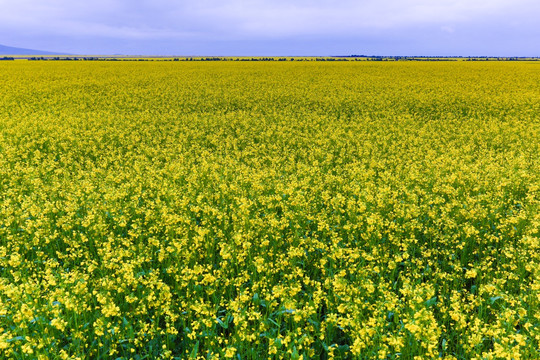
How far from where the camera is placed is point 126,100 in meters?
25.2

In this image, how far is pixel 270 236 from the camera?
6387 millimetres

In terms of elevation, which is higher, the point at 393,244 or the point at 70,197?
the point at 70,197

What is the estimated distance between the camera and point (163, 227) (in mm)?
6641

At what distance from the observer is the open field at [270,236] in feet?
12.7

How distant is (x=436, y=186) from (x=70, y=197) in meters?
9.17

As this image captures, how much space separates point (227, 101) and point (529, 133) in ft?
60.4

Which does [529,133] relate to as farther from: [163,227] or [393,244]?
[163,227]

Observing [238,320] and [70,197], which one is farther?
[70,197]

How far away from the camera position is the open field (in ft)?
12.7

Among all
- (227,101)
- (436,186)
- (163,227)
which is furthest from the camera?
(227,101)

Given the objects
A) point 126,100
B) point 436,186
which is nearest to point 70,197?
point 436,186

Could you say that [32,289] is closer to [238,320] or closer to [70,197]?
[238,320]

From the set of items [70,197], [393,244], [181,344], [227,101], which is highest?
[227,101]

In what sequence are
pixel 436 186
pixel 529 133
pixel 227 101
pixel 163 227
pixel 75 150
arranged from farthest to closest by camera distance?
pixel 227 101 < pixel 529 133 < pixel 75 150 < pixel 436 186 < pixel 163 227
